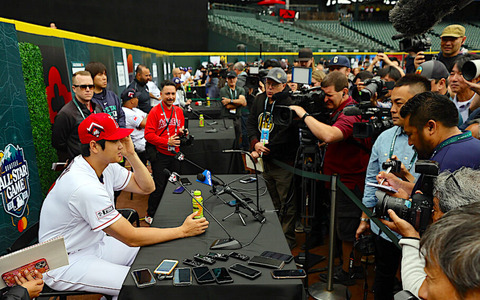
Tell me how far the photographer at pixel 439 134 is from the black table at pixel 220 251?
892 millimetres

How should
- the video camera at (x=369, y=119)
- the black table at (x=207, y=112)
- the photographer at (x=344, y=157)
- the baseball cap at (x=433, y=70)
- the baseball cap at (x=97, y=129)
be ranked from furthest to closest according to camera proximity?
the black table at (x=207, y=112), the photographer at (x=344, y=157), the baseball cap at (x=433, y=70), the video camera at (x=369, y=119), the baseball cap at (x=97, y=129)

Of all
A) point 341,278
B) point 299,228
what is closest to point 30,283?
point 341,278

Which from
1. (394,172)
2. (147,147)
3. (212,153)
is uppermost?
(394,172)

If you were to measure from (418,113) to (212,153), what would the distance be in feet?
11.6

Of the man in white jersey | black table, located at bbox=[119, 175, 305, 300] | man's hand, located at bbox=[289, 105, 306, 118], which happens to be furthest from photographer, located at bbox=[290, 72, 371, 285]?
the man in white jersey

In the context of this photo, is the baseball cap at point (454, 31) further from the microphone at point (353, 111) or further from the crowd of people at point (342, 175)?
the microphone at point (353, 111)

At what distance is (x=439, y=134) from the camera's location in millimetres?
1730

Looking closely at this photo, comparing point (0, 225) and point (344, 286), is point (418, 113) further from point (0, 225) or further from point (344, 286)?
point (0, 225)

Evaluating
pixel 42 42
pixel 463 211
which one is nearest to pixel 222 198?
pixel 463 211

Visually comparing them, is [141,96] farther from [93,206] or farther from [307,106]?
[93,206]

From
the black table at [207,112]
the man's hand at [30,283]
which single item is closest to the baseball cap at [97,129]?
the man's hand at [30,283]

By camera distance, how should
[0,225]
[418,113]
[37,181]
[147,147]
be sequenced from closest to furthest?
[418,113] → [0,225] → [37,181] → [147,147]

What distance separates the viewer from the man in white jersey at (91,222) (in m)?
2.03

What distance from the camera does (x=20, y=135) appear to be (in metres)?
2.89
